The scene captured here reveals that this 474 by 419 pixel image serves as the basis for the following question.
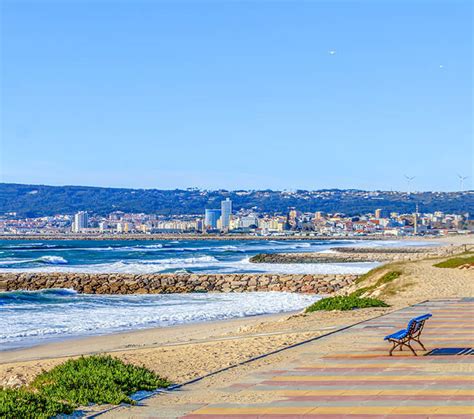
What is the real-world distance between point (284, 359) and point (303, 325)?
4.70m

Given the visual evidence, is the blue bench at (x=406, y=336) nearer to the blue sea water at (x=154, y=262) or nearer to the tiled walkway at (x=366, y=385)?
the tiled walkway at (x=366, y=385)

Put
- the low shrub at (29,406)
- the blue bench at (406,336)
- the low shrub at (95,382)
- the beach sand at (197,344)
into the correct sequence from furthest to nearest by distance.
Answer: the beach sand at (197,344) → the blue bench at (406,336) → the low shrub at (95,382) → the low shrub at (29,406)

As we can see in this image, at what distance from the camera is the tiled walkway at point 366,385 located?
853 cm

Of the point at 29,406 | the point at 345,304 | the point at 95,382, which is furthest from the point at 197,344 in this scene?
the point at 29,406

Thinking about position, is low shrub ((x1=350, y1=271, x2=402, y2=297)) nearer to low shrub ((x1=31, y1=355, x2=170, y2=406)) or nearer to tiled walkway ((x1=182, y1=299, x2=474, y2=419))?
tiled walkway ((x1=182, y1=299, x2=474, y2=419))

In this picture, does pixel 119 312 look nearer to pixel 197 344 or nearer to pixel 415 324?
pixel 197 344

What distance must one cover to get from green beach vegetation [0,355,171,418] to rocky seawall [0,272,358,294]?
2750 cm

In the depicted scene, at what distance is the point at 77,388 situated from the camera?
9648 mm

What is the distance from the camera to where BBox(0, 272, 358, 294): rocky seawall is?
1587 inches

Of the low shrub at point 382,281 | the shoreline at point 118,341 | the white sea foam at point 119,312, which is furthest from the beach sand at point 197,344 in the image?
the low shrub at point 382,281

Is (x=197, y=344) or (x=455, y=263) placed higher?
(x=455, y=263)

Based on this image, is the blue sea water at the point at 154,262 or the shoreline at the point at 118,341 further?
the blue sea water at the point at 154,262

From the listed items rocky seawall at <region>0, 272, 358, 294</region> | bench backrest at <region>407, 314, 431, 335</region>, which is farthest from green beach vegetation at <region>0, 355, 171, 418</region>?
rocky seawall at <region>0, 272, 358, 294</region>

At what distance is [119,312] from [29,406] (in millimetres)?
18688
